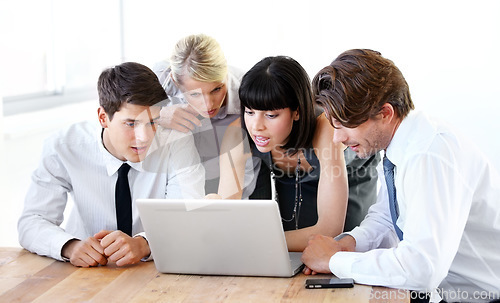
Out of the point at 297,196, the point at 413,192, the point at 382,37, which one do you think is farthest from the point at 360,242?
the point at 382,37

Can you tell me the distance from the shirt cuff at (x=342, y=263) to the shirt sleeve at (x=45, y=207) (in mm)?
764

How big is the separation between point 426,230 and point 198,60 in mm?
1106

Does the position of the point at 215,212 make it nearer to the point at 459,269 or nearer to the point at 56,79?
the point at 459,269

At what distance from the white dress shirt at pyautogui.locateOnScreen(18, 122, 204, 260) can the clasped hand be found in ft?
0.68

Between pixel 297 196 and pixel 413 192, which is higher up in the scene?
pixel 413 192

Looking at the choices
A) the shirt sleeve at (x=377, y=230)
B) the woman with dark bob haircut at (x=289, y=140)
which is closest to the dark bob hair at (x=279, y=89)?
the woman with dark bob haircut at (x=289, y=140)

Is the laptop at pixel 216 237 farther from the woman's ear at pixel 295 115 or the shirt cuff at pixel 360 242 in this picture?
the woman's ear at pixel 295 115

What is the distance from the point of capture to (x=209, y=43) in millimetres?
2383

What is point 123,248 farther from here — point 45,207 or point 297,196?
point 297,196

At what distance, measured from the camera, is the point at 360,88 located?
1.63 metres

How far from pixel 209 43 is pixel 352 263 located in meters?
1.10

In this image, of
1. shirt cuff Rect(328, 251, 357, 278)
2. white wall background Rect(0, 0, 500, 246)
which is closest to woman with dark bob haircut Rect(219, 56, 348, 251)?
shirt cuff Rect(328, 251, 357, 278)

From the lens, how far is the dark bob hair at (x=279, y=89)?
6.72 feet

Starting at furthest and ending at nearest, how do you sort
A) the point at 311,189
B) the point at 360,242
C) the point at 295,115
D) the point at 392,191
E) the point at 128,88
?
the point at 311,189 → the point at 295,115 → the point at 128,88 → the point at 360,242 → the point at 392,191
